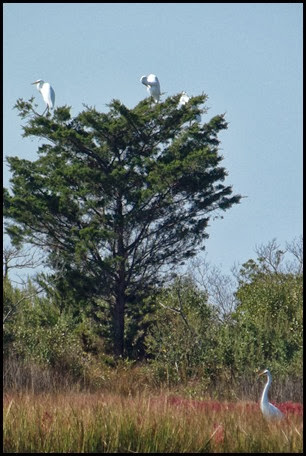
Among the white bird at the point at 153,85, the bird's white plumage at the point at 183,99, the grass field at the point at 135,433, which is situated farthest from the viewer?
the white bird at the point at 153,85

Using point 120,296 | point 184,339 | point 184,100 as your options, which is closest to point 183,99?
point 184,100

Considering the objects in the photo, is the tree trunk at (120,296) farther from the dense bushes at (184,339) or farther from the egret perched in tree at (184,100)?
the egret perched in tree at (184,100)

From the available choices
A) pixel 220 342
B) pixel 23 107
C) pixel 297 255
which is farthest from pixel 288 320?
pixel 23 107

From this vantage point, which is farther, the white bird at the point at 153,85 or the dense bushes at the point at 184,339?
the white bird at the point at 153,85

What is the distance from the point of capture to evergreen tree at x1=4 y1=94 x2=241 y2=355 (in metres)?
25.0

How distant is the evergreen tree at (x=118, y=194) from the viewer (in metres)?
25.0

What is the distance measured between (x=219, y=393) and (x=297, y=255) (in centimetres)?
1037

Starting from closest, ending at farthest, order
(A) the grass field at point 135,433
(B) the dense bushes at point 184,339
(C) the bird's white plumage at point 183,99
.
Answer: (A) the grass field at point 135,433, (B) the dense bushes at point 184,339, (C) the bird's white plumage at point 183,99

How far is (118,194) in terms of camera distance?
2539cm

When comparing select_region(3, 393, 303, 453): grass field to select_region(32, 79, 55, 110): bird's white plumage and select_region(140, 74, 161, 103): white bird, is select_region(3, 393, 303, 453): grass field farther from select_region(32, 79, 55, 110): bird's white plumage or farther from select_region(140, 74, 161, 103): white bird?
select_region(140, 74, 161, 103): white bird

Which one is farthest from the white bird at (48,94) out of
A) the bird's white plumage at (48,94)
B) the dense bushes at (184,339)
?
the dense bushes at (184,339)

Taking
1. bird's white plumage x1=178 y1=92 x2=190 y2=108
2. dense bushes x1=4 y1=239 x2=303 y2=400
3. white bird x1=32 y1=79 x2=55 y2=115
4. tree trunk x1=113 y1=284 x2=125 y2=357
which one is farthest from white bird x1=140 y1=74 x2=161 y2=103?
tree trunk x1=113 y1=284 x2=125 y2=357

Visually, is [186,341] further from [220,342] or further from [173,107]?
[173,107]

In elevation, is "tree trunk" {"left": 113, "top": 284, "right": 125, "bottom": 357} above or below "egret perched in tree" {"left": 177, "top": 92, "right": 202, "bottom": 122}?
below
